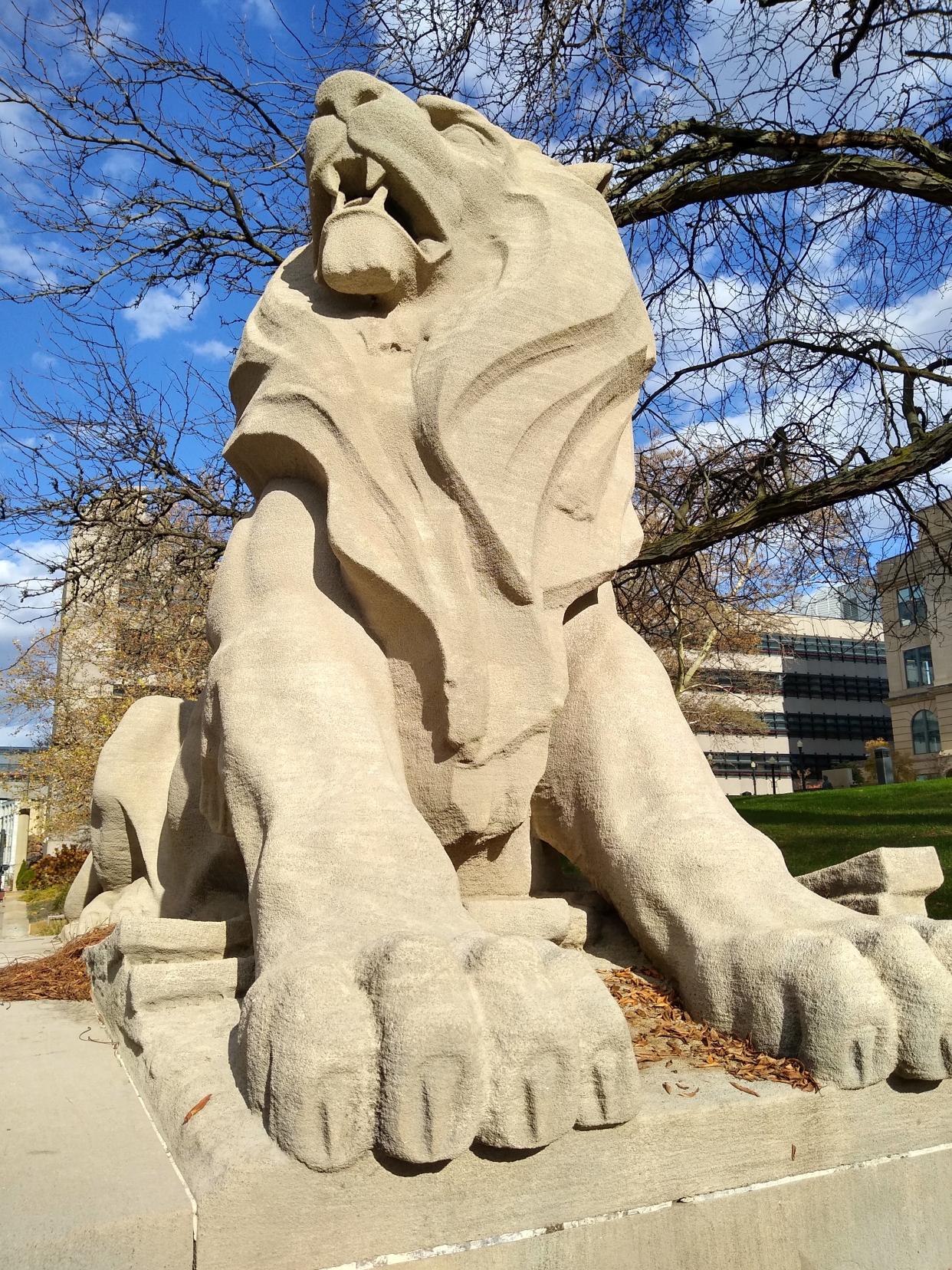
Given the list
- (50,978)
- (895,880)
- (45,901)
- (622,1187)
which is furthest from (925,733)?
(622,1187)

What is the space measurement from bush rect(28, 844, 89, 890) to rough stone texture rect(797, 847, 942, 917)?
15728mm

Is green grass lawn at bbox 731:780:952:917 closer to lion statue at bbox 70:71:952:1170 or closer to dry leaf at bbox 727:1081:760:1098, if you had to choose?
lion statue at bbox 70:71:952:1170

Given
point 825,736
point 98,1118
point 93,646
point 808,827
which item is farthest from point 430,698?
point 825,736

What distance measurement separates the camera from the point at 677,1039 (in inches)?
77.8

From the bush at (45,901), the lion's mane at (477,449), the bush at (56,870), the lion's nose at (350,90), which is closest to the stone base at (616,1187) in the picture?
the lion's mane at (477,449)

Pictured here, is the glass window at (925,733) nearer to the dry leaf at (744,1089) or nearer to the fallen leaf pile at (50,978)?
the fallen leaf pile at (50,978)

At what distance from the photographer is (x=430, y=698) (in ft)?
7.68

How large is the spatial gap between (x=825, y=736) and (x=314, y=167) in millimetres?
57751

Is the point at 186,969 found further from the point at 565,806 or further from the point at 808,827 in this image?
the point at 808,827

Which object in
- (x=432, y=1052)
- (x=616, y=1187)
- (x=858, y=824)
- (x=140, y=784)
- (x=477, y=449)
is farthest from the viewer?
(x=858, y=824)

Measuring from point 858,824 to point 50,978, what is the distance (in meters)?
8.36

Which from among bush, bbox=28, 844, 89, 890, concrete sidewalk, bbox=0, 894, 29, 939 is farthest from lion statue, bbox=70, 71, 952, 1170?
bush, bbox=28, 844, 89, 890

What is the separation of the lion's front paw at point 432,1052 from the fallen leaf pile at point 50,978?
4.81 feet

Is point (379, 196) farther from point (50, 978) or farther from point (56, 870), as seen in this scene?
point (56, 870)
